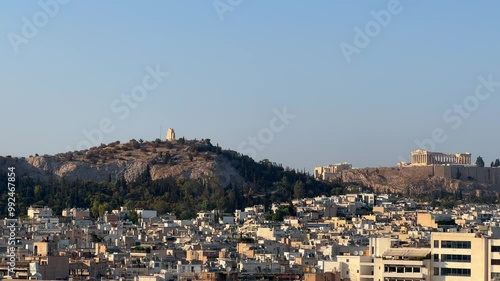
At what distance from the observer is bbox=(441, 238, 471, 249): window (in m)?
53.0

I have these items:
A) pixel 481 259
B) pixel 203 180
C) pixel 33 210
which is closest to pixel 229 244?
pixel 33 210

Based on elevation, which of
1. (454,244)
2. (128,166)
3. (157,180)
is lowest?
(454,244)

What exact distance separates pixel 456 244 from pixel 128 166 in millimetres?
126628

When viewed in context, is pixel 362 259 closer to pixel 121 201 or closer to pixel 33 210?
pixel 33 210

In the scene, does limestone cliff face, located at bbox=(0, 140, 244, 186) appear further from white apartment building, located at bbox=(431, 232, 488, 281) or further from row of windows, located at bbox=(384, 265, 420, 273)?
white apartment building, located at bbox=(431, 232, 488, 281)

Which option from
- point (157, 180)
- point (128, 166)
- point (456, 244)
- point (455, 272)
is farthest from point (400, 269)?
point (128, 166)

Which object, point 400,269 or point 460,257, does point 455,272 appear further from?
point 400,269

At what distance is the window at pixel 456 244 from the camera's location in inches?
2085

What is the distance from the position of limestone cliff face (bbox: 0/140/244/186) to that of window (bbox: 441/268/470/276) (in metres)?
115

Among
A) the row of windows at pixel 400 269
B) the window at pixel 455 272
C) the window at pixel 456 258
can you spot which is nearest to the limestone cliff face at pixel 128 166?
the row of windows at pixel 400 269

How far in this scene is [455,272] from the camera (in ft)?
174

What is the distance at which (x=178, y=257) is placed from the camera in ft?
282

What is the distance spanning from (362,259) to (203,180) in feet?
333

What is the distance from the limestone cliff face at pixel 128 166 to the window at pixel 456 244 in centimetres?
11449
